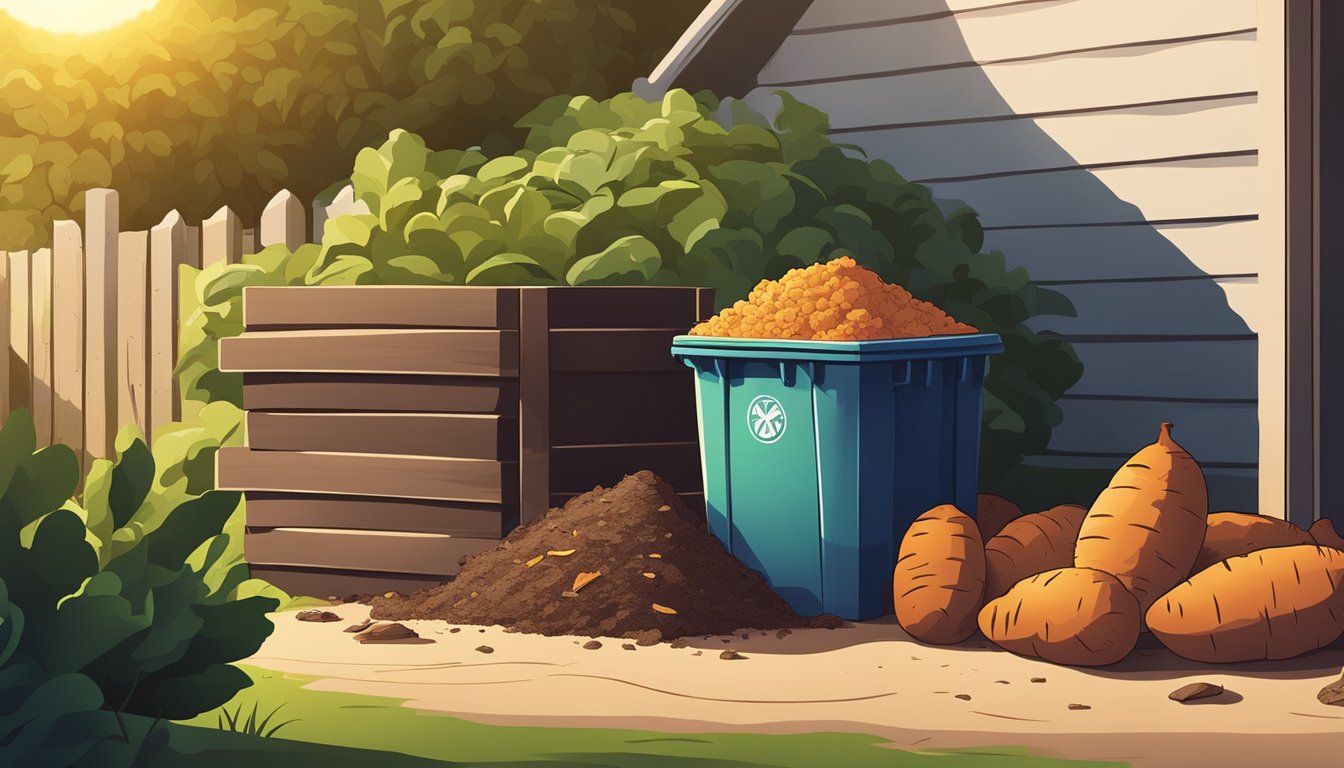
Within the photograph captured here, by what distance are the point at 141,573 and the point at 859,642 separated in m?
2.55

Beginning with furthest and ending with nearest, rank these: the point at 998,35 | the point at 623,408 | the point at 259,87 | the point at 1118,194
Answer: the point at 259,87 → the point at 998,35 → the point at 1118,194 → the point at 623,408

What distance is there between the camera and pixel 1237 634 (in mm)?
4578

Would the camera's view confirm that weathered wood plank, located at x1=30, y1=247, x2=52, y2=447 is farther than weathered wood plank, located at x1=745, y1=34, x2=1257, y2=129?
Yes

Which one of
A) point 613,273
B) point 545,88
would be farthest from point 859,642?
point 545,88

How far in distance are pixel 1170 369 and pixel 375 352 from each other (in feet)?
11.7

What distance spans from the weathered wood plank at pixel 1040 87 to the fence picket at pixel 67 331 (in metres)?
3.53

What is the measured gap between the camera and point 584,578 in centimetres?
518

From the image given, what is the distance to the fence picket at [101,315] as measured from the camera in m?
7.86

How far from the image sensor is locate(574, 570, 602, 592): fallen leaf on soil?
17.0 ft

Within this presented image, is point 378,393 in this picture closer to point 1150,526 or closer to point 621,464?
point 621,464

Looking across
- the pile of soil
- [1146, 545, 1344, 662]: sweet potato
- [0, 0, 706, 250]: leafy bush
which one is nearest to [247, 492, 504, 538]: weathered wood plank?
the pile of soil

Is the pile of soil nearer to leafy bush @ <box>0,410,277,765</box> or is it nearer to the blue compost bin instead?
the blue compost bin

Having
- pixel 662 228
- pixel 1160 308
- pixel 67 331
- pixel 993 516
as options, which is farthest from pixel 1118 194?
pixel 67 331

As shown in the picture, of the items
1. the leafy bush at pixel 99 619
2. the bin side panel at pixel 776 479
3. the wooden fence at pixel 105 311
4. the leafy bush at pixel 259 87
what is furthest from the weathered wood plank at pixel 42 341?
the leafy bush at pixel 99 619
